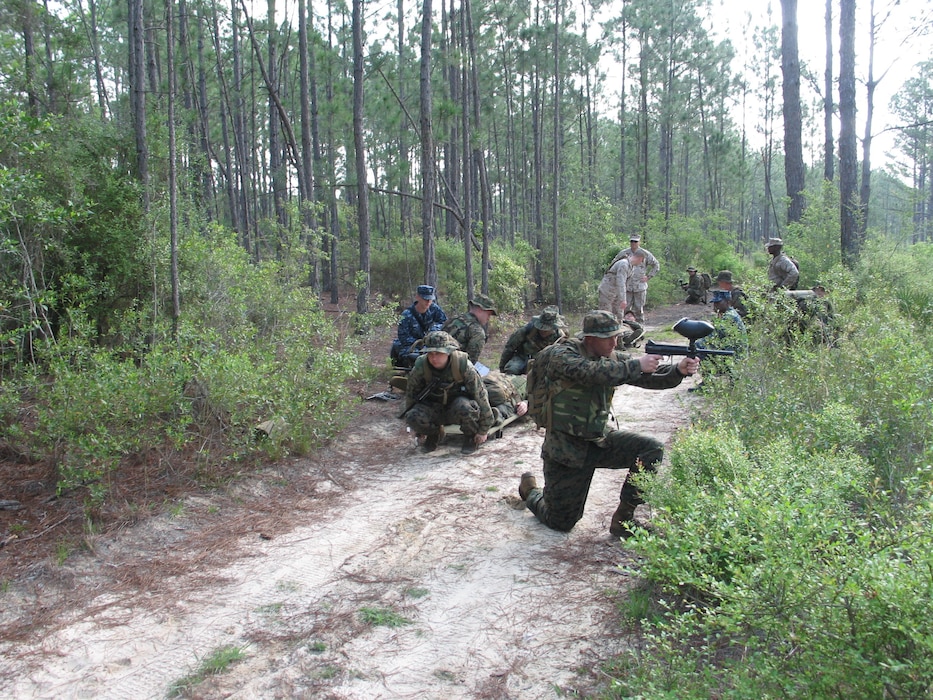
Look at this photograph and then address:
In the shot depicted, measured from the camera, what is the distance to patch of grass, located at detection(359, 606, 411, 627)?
3.67 m

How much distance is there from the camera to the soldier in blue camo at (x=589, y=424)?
4.50 meters

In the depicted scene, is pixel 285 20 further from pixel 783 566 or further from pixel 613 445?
pixel 783 566

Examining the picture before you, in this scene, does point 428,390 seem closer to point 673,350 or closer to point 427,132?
point 673,350

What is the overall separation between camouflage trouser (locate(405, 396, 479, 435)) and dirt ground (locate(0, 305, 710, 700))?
2.74 feet

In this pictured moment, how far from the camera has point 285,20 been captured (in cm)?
1780

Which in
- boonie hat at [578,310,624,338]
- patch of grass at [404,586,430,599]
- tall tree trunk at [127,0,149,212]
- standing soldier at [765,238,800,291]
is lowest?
patch of grass at [404,586,430,599]

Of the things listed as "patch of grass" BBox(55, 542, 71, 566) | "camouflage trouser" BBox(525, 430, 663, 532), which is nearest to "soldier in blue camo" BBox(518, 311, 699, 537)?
"camouflage trouser" BBox(525, 430, 663, 532)

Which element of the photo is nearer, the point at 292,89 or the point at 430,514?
the point at 430,514

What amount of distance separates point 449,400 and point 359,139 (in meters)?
7.10

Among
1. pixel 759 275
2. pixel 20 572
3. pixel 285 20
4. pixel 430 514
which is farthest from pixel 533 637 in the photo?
pixel 285 20

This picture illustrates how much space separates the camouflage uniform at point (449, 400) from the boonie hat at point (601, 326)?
7.79 feet

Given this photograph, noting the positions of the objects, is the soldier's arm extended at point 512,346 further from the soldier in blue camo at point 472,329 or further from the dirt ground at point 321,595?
the dirt ground at point 321,595

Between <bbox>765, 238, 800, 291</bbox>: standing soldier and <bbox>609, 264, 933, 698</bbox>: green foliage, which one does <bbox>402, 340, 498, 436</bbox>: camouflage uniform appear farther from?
<bbox>765, 238, 800, 291</bbox>: standing soldier

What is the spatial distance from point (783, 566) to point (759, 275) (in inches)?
184
